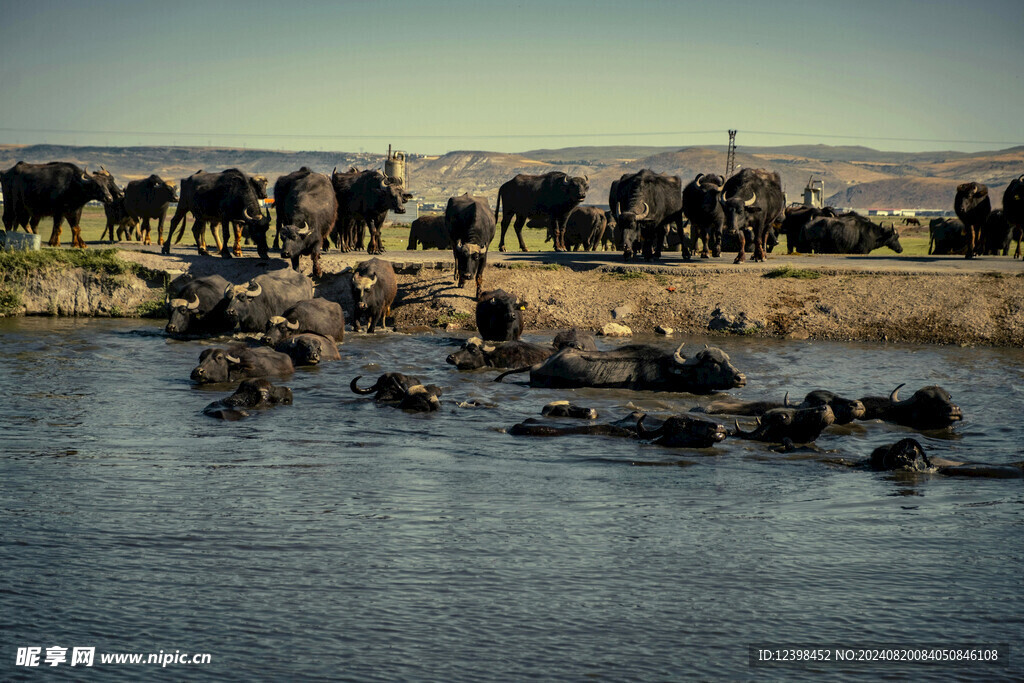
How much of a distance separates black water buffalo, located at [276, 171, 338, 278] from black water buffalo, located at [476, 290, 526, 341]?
17.2 feet

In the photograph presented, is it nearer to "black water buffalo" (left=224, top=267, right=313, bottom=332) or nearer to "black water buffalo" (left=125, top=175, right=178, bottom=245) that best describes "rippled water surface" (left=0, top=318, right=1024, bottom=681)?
"black water buffalo" (left=224, top=267, right=313, bottom=332)

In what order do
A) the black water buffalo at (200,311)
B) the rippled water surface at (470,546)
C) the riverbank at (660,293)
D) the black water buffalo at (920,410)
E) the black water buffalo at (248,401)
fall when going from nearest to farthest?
the rippled water surface at (470,546) < the black water buffalo at (920,410) < the black water buffalo at (248,401) < the black water buffalo at (200,311) < the riverbank at (660,293)

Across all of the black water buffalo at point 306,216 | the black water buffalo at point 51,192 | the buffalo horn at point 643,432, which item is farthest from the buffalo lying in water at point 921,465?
the black water buffalo at point 51,192

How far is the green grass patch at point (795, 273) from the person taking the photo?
71.7ft

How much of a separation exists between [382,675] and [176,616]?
150 cm

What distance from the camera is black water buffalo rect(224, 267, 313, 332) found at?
1866 cm

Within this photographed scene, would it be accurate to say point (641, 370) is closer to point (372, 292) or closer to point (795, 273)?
point (372, 292)

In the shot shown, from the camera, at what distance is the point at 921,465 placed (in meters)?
9.66

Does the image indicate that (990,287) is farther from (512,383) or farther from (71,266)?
(71,266)

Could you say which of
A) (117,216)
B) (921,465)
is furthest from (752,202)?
(117,216)

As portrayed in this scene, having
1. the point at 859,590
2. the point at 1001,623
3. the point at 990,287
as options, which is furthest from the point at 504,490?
the point at 990,287

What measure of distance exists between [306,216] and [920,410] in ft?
46.9

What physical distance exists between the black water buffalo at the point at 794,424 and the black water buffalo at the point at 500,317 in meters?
7.80

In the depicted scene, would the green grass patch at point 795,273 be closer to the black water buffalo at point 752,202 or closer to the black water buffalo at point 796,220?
the black water buffalo at point 752,202
